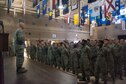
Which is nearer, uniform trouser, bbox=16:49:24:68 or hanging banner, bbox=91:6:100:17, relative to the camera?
uniform trouser, bbox=16:49:24:68

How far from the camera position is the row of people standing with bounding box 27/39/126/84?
5.46 m

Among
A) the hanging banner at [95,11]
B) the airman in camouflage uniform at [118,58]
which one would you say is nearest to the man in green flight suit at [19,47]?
the airman in camouflage uniform at [118,58]

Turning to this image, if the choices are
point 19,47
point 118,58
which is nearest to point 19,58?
point 19,47

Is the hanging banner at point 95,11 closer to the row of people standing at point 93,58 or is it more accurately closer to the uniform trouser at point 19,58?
the row of people standing at point 93,58

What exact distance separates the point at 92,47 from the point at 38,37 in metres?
14.2

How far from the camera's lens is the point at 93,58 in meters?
5.89

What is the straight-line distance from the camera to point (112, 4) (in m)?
11.3

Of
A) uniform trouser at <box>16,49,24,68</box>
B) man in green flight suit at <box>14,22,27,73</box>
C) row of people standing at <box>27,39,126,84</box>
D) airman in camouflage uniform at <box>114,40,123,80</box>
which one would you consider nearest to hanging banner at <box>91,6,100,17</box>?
row of people standing at <box>27,39,126,84</box>

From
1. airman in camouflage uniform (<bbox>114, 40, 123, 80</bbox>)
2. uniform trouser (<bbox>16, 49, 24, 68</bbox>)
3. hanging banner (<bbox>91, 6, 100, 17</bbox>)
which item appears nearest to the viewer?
uniform trouser (<bbox>16, 49, 24, 68</bbox>)

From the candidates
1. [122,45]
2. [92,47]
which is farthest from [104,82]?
[122,45]

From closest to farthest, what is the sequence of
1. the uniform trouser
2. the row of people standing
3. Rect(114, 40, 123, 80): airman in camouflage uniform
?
1. the uniform trouser
2. the row of people standing
3. Rect(114, 40, 123, 80): airman in camouflage uniform

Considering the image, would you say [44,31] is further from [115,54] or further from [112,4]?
[115,54]

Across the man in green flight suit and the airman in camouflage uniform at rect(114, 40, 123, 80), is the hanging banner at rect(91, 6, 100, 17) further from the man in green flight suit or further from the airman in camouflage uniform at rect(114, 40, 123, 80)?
the man in green flight suit

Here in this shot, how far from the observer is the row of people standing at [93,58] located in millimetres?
5457
